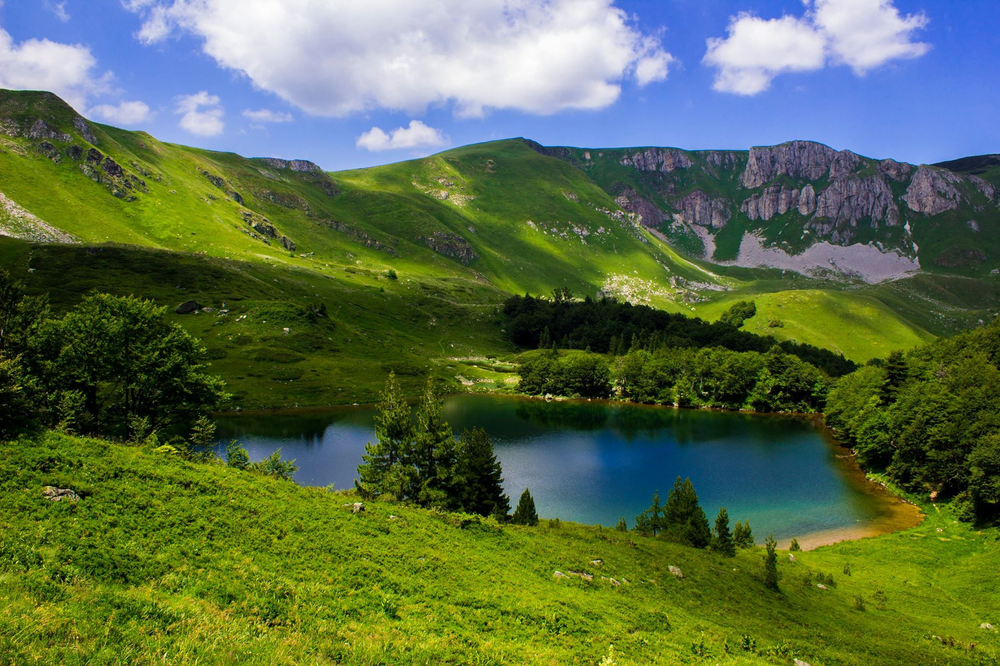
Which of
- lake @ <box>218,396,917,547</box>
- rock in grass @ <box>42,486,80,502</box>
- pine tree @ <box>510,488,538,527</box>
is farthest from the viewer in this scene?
lake @ <box>218,396,917,547</box>

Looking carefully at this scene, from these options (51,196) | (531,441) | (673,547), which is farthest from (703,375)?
(51,196)

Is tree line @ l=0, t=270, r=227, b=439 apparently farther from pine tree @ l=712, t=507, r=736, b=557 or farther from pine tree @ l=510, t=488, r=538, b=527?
pine tree @ l=712, t=507, r=736, b=557

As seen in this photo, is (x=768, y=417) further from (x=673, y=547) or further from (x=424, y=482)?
(x=424, y=482)

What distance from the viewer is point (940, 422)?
6028 centimetres

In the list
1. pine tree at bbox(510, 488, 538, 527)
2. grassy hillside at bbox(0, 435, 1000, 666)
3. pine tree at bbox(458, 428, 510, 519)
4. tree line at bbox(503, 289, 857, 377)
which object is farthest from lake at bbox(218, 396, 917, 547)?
tree line at bbox(503, 289, 857, 377)

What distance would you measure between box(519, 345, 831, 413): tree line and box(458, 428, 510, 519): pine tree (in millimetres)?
92730

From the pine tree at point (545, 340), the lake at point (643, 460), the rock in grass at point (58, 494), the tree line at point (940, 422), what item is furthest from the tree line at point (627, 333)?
the rock in grass at point (58, 494)

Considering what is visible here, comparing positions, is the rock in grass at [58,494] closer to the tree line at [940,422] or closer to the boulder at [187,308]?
the tree line at [940,422]

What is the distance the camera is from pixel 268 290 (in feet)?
488

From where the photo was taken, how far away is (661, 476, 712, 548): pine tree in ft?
116

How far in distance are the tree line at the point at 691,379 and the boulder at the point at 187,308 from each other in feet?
281

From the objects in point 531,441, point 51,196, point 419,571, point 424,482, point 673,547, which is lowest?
point 531,441

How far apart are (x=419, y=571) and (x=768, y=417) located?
373ft

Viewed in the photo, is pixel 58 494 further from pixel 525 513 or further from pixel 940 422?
pixel 940 422
